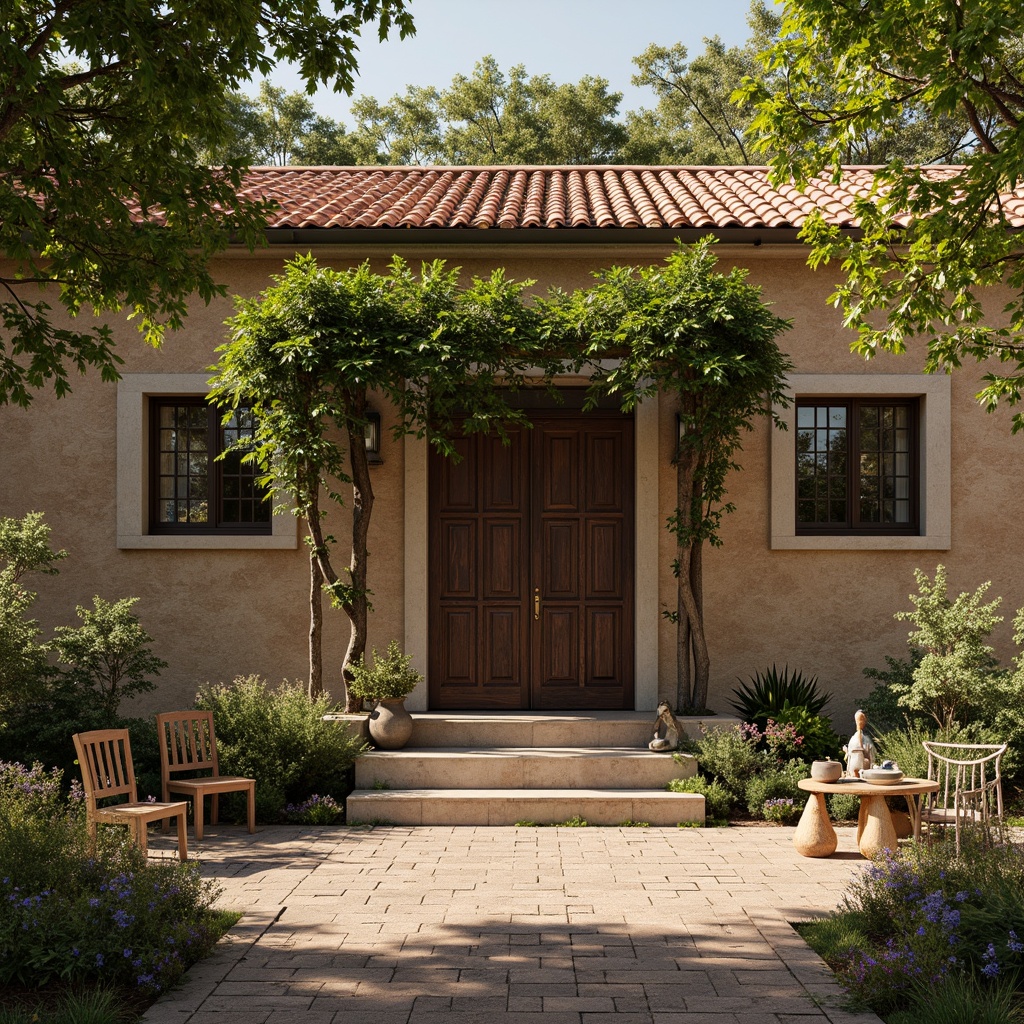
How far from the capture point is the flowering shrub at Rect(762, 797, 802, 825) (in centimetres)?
884

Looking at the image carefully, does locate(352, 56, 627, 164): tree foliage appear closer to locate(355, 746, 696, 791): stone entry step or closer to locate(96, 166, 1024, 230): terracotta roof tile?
locate(96, 166, 1024, 230): terracotta roof tile

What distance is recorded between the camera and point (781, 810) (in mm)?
8852

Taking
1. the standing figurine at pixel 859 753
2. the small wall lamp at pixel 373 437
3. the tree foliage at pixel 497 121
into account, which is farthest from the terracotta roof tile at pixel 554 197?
the tree foliage at pixel 497 121

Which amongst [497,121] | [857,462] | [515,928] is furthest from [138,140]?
[497,121]

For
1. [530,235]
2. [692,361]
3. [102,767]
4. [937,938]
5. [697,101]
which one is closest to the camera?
[937,938]

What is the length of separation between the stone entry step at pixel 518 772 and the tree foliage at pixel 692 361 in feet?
3.08

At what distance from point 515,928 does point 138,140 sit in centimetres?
511

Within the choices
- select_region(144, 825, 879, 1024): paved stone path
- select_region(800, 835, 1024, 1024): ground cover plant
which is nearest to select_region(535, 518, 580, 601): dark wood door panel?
select_region(144, 825, 879, 1024): paved stone path

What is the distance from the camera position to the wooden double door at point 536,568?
10.8 metres

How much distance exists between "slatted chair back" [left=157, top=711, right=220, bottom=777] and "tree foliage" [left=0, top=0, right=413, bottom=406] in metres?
2.81

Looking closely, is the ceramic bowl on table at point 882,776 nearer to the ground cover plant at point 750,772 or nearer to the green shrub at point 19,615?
the ground cover plant at point 750,772

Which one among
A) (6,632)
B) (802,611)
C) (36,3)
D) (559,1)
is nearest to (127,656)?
(6,632)

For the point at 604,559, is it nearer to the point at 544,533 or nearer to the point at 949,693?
the point at 544,533

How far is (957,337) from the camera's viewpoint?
24.5 ft
